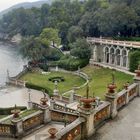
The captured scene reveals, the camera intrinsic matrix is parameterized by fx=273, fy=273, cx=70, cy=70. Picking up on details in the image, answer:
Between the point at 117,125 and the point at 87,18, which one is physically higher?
the point at 87,18

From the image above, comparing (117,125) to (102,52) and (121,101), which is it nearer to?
(121,101)

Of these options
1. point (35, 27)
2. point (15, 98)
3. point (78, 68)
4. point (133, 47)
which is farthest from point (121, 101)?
point (35, 27)

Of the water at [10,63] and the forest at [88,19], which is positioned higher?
the forest at [88,19]

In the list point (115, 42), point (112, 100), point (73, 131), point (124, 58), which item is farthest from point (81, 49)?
point (73, 131)

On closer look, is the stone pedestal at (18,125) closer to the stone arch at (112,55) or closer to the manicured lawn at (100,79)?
the manicured lawn at (100,79)

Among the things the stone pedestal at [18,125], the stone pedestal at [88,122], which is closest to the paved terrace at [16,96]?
the stone pedestal at [18,125]
